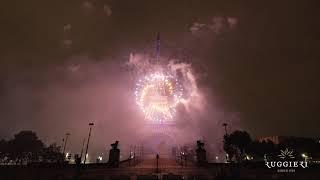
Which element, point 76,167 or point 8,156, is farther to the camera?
point 8,156

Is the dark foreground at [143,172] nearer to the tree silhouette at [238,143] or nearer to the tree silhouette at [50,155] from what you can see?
the tree silhouette at [238,143]

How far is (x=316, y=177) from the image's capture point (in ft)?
102

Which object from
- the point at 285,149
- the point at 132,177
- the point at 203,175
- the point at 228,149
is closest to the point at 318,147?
the point at 285,149

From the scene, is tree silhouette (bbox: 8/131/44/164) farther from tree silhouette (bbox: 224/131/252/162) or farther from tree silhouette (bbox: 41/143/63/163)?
tree silhouette (bbox: 224/131/252/162)

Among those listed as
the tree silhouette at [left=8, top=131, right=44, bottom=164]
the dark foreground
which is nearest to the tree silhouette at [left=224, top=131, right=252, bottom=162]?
the dark foreground

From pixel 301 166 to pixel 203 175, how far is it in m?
12.7

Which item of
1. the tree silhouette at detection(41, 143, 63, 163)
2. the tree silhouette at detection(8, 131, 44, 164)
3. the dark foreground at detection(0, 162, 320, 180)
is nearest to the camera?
the dark foreground at detection(0, 162, 320, 180)

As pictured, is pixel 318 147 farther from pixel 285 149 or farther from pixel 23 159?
pixel 23 159

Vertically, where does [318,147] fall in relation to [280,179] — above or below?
above

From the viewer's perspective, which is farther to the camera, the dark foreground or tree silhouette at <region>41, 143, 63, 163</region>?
tree silhouette at <region>41, 143, 63, 163</region>

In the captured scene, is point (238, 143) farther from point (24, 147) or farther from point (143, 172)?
point (24, 147)

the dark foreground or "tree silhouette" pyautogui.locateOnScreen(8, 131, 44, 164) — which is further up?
"tree silhouette" pyautogui.locateOnScreen(8, 131, 44, 164)

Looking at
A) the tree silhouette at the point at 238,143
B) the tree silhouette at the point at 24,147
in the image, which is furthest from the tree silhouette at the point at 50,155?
the tree silhouette at the point at 238,143

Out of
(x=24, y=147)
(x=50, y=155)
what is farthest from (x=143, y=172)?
(x=50, y=155)
